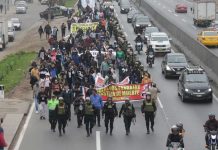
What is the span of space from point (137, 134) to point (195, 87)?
278 inches

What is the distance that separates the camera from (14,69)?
146 feet

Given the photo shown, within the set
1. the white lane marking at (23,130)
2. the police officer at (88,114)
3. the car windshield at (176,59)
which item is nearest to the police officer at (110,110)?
the police officer at (88,114)

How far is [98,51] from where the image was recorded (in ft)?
129

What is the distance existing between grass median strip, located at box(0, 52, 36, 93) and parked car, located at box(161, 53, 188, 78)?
8137 mm

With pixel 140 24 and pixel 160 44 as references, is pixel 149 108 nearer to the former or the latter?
pixel 160 44

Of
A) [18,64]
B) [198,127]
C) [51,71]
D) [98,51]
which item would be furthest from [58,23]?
[198,127]

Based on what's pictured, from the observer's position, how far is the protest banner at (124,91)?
30.0m

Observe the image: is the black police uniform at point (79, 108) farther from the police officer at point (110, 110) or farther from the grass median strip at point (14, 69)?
the grass median strip at point (14, 69)

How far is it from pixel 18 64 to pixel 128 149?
85.9 feet

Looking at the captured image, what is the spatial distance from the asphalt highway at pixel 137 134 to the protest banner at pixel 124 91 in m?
0.51

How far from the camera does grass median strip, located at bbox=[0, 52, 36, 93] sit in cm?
3766

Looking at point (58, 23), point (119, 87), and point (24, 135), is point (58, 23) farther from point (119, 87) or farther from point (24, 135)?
point (24, 135)

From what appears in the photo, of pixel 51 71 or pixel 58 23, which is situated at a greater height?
pixel 51 71

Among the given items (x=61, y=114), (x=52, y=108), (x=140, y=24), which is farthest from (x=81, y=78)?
(x=140, y=24)
